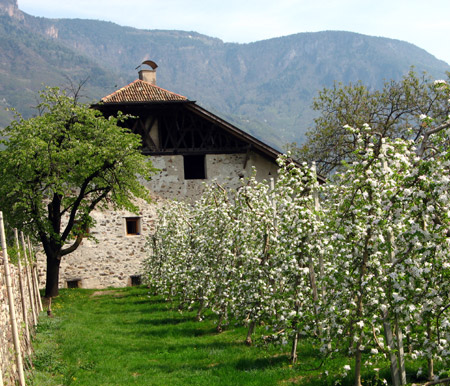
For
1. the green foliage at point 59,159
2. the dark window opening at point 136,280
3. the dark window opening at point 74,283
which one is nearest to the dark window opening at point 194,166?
the dark window opening at point 136,280

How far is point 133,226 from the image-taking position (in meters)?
29.9

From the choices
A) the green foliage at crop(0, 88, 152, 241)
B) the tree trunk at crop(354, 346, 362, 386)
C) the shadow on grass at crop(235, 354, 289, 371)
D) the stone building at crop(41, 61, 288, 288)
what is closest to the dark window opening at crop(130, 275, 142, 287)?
the stone building at crop(41, 61, 288, 288)

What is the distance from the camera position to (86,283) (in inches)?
1142

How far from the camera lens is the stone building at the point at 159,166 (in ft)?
95.1

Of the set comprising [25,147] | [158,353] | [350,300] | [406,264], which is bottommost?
[158,353]

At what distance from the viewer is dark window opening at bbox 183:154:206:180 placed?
3009 cm

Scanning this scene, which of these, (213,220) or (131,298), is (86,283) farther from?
(213,220)

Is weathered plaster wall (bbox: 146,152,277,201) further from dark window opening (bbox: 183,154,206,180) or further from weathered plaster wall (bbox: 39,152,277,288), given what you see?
dark window opening (bbox: 183,154,206,180)

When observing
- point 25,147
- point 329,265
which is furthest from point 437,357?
point 25,147

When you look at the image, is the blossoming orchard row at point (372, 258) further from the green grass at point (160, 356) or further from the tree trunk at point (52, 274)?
the tree trunk at point (52, 274)

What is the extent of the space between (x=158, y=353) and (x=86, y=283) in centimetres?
1720

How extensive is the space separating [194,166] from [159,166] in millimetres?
2050

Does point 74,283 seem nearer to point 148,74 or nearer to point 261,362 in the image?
point 148,74

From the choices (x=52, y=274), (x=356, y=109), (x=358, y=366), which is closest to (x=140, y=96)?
(x=52, y=274)
